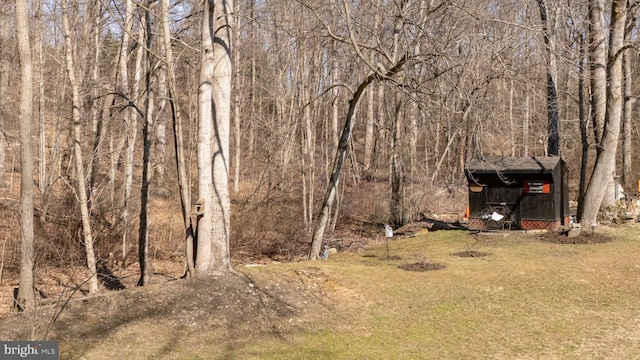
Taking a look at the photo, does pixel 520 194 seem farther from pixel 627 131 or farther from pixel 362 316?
pixel 627 131

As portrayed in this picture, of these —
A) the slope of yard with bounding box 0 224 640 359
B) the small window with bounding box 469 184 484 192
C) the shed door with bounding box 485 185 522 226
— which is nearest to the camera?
the slope of yard with bounding box 0 224 640 359

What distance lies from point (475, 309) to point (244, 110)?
855 inches

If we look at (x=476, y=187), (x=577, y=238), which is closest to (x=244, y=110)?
(x=476, y=187)

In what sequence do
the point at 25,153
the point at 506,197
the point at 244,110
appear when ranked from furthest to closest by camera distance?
the point at 244,110, the point at 506,197, the point at 25,153

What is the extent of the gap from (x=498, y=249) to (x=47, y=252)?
10.8 meters

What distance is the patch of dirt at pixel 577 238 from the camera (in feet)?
44.5

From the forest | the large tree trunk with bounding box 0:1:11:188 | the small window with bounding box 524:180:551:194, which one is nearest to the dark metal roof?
the small window with bounding box 524:180:551:194

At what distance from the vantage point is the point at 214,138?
8039 millimetres

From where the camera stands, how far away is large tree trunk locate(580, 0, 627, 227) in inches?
597

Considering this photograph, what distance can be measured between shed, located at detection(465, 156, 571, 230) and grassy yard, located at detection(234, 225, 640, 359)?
9.80 feet

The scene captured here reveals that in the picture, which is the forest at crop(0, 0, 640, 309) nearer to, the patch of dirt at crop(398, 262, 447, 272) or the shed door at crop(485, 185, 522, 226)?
the shed door at crop(485, 185, 522, 226)

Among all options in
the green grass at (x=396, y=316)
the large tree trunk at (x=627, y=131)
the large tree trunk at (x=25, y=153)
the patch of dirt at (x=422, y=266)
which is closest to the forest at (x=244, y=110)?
the large tree trunk at (x=25, y=153)

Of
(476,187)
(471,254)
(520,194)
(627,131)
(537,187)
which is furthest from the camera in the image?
(627,131)

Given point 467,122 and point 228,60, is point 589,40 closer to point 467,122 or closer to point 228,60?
point 467,122
